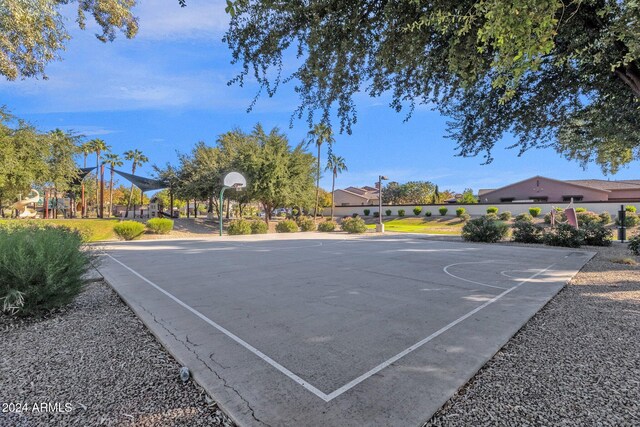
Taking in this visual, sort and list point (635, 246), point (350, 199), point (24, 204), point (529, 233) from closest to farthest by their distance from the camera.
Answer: point (635, 246) → point (529, 233) → point (24, 204) → point (350, 199)

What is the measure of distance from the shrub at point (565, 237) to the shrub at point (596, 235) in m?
0.60

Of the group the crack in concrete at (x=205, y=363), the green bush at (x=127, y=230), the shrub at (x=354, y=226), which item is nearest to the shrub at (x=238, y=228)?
the green bush at (x=127, y=230)

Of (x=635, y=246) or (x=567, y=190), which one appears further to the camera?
(x=567, y=190)

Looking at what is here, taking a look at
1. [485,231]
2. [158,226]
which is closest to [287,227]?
[158,226]

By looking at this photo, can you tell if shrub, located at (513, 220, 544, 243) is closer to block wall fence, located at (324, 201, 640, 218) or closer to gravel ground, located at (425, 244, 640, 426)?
gravel ground, located at (425, 244, 640, 426)

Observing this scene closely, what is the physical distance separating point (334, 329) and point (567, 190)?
4698 cm

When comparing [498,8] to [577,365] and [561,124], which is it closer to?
[577,365]

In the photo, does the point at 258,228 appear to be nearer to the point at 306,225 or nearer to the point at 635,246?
the point at 306,225

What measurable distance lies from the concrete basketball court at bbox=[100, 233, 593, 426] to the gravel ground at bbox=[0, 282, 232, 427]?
7.7 inches

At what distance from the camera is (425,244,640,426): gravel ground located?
2221mm

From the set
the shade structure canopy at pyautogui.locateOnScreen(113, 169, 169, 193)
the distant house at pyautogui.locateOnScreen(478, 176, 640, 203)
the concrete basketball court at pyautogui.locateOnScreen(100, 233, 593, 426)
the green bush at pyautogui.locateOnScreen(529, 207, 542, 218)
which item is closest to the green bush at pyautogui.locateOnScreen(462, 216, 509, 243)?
the concrete basketball court at pyautogui.locateOnScreen(100, 233, 593, 426)

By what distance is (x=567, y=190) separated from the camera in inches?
1533

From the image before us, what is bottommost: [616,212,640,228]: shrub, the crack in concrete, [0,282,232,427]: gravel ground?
[0,282,232,427]: gravel ground

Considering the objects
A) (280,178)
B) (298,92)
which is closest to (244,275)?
(298,92)
